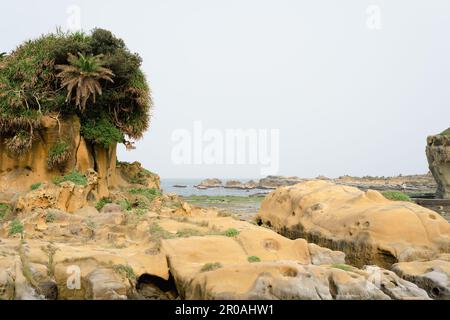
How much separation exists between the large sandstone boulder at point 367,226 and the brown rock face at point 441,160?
35.7m

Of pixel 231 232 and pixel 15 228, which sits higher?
pixel 15 228

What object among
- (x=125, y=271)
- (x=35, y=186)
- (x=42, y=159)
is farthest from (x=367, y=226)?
(x=42, y=159)

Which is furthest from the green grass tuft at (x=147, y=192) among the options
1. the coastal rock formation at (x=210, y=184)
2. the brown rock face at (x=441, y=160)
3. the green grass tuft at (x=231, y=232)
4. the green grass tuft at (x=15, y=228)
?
the coastal rock formation at (x=210, y=184)

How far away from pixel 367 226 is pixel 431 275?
5.41m

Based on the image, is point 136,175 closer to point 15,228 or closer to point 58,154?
point 58,154

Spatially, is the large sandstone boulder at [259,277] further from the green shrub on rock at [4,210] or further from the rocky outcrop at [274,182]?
the rocky outcrop at [274,182]

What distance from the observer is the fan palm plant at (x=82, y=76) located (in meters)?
22.8

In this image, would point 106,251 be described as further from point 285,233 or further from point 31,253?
point 285,233

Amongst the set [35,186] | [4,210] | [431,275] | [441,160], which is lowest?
[431,275]

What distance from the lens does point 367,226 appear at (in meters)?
20.0

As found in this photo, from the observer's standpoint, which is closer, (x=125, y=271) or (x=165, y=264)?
(x=125, y=271)

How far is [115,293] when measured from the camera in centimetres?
1173

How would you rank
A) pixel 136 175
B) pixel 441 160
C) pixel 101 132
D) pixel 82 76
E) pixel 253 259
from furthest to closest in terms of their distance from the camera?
pixel 441 160
pixel 136 175
pixel 101 132
pixel 82 76
pixel 253 259

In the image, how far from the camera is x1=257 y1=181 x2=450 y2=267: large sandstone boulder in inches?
747
